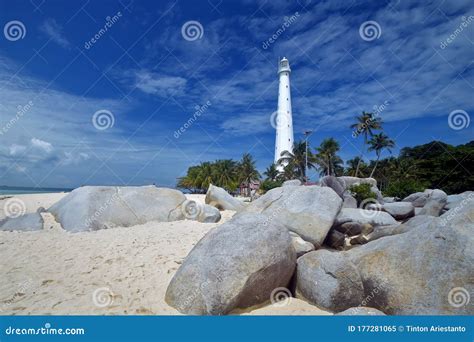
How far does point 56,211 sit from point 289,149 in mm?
45542

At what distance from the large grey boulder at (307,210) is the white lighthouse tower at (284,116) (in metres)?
42.0

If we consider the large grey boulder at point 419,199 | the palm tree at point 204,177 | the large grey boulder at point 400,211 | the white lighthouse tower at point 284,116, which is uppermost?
the white lighthouse tower at point 284,116

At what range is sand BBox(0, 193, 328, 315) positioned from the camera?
451cm

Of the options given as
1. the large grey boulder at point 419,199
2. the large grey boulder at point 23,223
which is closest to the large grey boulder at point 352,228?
the large grey boulder at point 23,223

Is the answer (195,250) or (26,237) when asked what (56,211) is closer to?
(26,237)

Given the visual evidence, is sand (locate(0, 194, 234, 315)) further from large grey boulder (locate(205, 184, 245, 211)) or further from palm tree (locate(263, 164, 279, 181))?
palm tree (locate(263, 164, 279, 181))

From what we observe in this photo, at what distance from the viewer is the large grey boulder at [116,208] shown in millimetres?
9750

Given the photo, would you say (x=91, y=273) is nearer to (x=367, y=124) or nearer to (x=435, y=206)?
(x=435, y=206)

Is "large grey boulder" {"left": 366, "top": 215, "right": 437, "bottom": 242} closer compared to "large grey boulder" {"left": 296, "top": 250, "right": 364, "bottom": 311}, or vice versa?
"large grey boulder" {"left": 296, "top": 250, "right": 364, "bottom": 311}

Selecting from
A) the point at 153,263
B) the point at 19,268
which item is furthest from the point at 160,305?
the point at 19,268

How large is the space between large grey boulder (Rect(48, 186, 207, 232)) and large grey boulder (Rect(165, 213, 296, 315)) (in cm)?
611

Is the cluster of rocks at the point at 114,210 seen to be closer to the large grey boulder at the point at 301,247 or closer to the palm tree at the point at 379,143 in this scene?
the large grey boulder at the point at 301,247

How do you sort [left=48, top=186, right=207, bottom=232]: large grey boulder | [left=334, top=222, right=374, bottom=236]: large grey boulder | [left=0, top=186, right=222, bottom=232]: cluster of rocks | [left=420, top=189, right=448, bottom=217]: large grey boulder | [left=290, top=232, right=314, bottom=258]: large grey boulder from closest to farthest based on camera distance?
[left=290, top=232, right=314, bottom=258]: large grey boulder, [left=0, top=186, right=222, bottom=232]: cluster of rocks, [left=48, top=186, right=207, bottom=232]: large grey boulder, [left=334, top=222, right=374, bottom=236]: large grey boulder, [left=420, top=189, right=448, bottom=217]: large grey boulder

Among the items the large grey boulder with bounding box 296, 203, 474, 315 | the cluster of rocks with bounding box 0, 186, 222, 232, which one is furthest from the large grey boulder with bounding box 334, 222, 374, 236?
the large grey boulder with bounding box 296, 203, 474, 315
